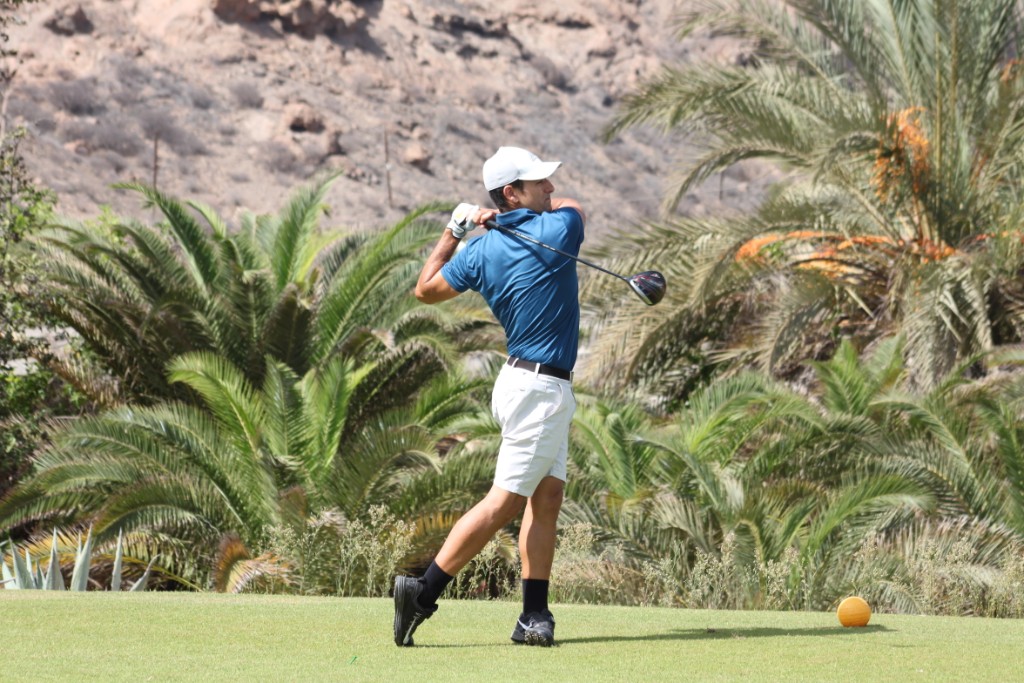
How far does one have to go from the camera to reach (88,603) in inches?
245

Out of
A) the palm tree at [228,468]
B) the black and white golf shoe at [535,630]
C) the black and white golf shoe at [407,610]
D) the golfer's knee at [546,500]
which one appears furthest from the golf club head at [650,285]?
the palm tree at [228,468]

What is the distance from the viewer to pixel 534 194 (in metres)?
5.37

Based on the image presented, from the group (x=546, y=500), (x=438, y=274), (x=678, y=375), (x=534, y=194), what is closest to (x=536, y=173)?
(x=534, y=194)

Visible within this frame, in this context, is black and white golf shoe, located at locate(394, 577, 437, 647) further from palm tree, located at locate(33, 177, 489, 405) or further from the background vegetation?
palm tree, located at locate(33, 177, 489, 405)

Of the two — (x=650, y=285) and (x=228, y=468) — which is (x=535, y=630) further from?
(x=228, y=468)

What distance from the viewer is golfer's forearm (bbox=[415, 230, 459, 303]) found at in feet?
17.8

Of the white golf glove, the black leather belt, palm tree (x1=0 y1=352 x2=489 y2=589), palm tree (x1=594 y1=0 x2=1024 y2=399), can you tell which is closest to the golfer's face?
the white golf glove

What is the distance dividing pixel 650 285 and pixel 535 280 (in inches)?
22.4

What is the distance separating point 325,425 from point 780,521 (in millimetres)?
3839

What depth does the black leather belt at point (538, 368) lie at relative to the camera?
5172 mm

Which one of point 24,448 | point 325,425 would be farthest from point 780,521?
point 24,448

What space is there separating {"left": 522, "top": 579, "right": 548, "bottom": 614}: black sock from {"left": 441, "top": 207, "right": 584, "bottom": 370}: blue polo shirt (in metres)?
0.85

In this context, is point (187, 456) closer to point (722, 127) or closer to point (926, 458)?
point (926, 458)

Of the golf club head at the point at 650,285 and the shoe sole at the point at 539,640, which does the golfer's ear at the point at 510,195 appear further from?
the shoe sole at the point at 539,640
